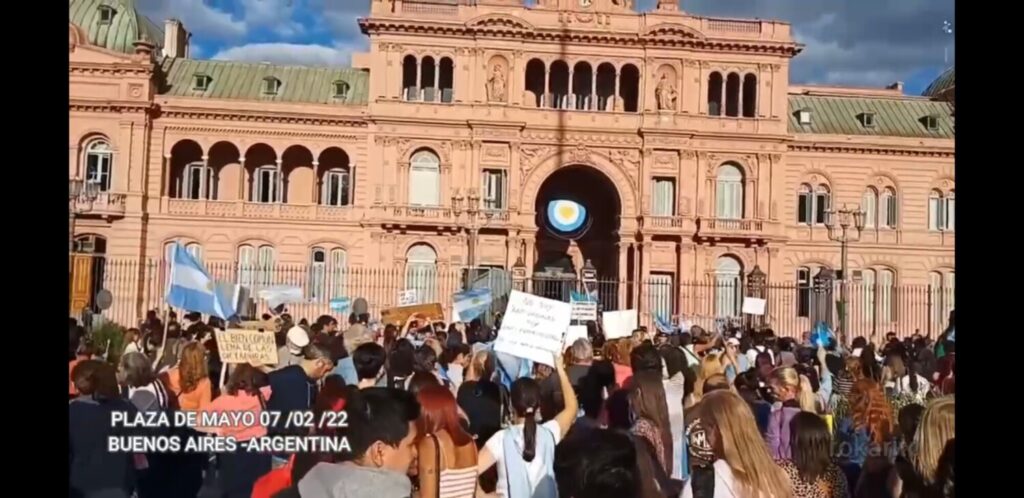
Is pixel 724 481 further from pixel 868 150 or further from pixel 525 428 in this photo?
pixel 868 150

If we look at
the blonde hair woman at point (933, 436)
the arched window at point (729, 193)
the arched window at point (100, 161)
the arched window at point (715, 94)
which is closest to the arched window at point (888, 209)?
the arched window at point (729, 193)

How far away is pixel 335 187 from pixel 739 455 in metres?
32.5

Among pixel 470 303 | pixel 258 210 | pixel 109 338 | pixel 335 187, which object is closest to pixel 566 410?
pixel 470 303

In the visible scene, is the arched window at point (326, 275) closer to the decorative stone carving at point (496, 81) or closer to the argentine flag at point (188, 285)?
the decorative stone carving at point (496, 81)

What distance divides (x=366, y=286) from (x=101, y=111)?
11.8 m

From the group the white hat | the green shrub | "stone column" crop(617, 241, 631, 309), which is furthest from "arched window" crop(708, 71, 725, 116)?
the white hat

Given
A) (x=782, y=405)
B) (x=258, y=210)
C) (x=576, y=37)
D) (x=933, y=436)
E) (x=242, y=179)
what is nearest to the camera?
(x=933, y=436)

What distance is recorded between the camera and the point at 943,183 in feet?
127

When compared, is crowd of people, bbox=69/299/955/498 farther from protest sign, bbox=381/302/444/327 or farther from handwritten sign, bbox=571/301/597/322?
protest sign, bbox=381/302/444/327

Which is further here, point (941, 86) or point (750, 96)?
point (941, 86)

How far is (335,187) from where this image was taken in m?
A: 37.1

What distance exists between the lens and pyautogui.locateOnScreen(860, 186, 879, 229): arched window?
3819 centimetres
